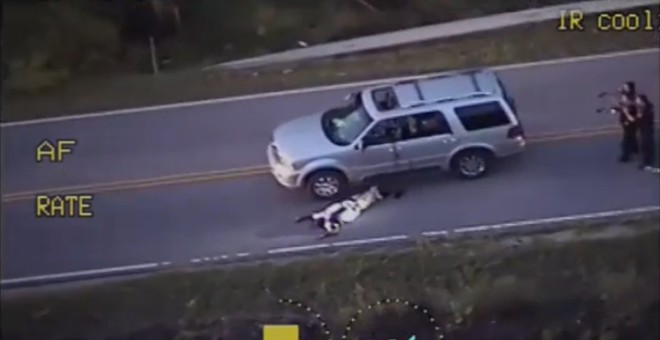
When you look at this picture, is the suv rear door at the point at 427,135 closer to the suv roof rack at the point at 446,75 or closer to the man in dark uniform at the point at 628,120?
the suv roof rack at the point at 446,75

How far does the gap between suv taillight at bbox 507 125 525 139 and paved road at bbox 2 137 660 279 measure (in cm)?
3

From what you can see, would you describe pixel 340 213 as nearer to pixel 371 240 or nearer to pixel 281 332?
pixel 371 240

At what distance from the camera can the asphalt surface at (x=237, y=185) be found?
1668mm

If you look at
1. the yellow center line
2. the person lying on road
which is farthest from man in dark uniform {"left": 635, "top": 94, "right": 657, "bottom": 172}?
the yellow center line

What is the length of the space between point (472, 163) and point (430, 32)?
181 millimetres

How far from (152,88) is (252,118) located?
0.46ft

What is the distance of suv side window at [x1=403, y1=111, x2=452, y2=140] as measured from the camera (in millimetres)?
1659

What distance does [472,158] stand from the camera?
1.67 meters

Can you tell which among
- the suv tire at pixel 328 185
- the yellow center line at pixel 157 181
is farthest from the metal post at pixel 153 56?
the suv tire at pixel 328 185

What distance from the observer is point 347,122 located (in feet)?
5.49

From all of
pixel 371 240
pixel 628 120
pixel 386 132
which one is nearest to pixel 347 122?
pixel 386 132

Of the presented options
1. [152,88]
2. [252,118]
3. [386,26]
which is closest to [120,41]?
[152,88]

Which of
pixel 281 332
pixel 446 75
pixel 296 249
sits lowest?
pixel 281 332

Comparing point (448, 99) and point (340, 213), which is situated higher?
point (448, 99)
